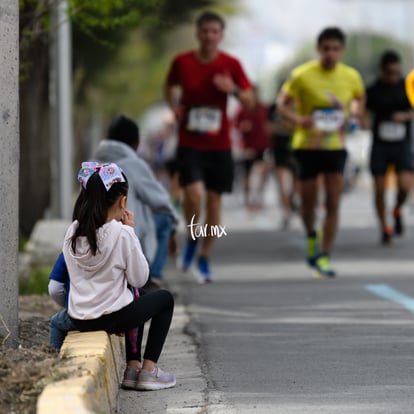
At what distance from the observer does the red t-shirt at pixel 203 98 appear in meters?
12.1

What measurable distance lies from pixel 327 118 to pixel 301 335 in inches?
164

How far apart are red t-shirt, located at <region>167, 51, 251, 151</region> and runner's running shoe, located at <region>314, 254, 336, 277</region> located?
1292 millimetres

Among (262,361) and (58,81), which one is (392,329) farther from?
(58,81)

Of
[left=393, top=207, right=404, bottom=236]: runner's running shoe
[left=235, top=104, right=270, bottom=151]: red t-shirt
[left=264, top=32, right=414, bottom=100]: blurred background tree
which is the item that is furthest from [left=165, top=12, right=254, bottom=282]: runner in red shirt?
[left=264, top=32, right=414, bottom=100]: blurred background tree

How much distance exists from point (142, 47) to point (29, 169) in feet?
73.6

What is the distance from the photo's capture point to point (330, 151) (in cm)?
1259

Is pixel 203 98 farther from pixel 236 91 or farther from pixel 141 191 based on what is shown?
pixel 141 191

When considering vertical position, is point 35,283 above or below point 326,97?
below

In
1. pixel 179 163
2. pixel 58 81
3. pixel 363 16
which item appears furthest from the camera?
pixel 363 16

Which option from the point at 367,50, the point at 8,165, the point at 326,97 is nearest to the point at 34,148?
the point at 326,97

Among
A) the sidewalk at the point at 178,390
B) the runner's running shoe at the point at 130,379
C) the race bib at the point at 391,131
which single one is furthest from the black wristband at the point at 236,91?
the runner's running shoe at the point at 130,379

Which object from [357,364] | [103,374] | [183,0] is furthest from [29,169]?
[103,374]

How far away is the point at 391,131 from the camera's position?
16.0 m

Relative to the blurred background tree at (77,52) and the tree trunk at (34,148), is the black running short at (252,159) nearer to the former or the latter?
the blurred background tree at (77,52)
